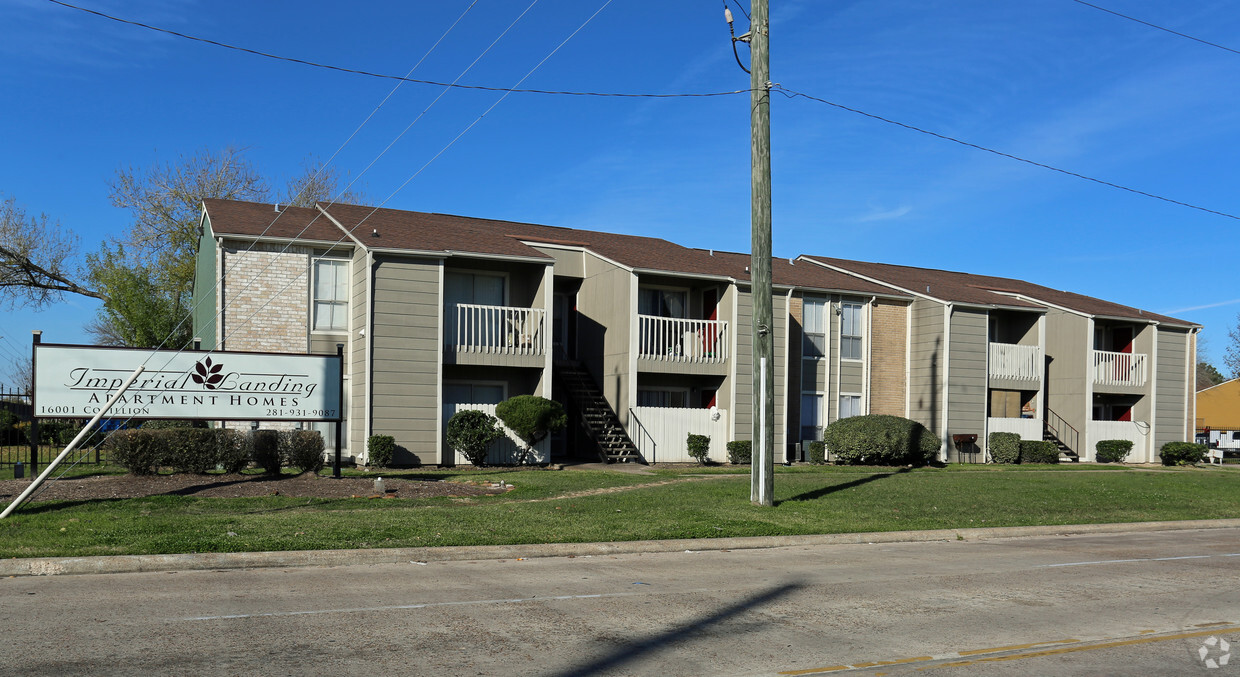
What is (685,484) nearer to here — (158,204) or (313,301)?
(313,301)

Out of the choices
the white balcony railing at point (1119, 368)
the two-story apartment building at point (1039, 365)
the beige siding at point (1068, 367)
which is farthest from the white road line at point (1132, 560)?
the white balcony railing at point (1119, 368)

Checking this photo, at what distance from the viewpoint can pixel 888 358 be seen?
3369 centimetres

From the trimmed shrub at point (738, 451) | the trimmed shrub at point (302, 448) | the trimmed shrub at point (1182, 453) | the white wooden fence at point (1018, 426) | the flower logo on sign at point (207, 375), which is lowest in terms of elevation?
the trimmed shrub at point (1182, 453)

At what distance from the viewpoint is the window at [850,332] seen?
107 feet

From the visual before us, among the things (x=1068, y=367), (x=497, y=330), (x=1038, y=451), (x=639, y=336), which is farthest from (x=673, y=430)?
(x=1068, y=367)

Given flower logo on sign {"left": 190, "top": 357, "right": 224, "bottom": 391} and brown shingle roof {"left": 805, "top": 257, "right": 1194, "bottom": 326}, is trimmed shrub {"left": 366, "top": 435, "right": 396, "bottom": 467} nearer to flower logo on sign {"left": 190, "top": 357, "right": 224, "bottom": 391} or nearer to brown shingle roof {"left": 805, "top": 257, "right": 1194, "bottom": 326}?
flower logo on sign {"left": 190, "top": 357, "right": 224, "bottom": 391}

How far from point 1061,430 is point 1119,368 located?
3337 millimetres

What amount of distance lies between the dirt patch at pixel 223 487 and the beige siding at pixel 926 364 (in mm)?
19428

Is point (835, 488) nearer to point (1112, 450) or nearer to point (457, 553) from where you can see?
point (457, 553)

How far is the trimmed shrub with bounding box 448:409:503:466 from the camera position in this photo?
24.6 meters

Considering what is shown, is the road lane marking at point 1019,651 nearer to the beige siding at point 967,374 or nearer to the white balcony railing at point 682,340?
the white balcony railing at point 682,340

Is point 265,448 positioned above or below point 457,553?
above

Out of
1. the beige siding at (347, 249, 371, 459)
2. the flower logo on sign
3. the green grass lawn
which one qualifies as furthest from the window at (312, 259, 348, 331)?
the flower logo on sign

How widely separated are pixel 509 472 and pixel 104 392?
30.7 ft
